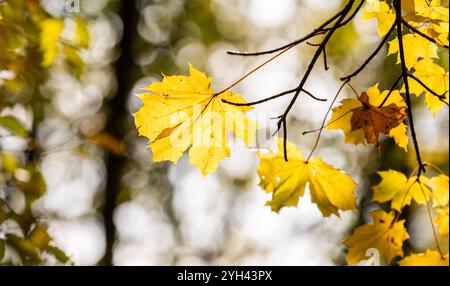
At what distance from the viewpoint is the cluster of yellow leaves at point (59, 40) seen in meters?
1.61

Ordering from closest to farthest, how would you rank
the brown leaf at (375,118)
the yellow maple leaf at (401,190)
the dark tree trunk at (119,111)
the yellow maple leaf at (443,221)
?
the brown leaf at (375,118)
the yellow maple leaf at (401,190)
the yellow maple leaf at (443,221)
the dark tree trunk at (119,111)

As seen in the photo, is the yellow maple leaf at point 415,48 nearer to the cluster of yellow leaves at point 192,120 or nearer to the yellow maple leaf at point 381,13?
the yellow maple leaf at point 381,13

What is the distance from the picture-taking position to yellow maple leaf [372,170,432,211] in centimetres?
137

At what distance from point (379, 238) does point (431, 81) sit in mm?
520

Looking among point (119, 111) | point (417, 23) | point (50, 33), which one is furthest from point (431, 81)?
point (119, 111)

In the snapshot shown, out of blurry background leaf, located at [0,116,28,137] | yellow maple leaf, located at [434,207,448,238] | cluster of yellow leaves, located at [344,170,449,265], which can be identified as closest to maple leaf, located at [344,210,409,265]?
cluster of yellow leaves, located at [344,170,449,265]

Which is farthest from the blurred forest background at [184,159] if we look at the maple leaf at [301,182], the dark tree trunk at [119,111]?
the maple leaf at [301,182]

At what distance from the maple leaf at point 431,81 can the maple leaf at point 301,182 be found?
34 centimetres

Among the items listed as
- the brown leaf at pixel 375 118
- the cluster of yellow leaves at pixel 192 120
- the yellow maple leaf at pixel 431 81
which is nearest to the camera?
the cluster of yellow leaves at pixel 192 120

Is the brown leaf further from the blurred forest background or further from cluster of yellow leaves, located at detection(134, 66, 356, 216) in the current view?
the blurred forest background

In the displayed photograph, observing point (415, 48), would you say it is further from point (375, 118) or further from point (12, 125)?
point (12, 125)

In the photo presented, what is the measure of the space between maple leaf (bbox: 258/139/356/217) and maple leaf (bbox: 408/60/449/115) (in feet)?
1.12

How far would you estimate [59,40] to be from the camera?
1693mm
